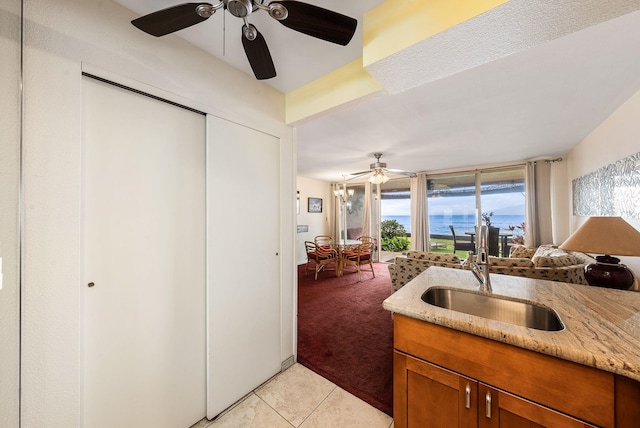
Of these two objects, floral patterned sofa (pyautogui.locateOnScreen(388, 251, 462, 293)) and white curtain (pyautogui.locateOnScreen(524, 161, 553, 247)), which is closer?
floral patterned sofa (pyautogui.locateOnScreen(388, 251, 462, 293))

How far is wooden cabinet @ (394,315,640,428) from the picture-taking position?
752 millimetres

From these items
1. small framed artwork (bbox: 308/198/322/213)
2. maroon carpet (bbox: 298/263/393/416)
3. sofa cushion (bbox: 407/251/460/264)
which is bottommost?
maroon carpet (bbox: 298/263/393/416)

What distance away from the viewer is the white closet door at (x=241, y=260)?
1.57m

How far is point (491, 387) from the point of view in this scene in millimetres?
929

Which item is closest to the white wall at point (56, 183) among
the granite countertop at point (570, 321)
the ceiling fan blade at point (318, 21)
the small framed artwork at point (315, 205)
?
the ceiling fan blade at point (318, 21)

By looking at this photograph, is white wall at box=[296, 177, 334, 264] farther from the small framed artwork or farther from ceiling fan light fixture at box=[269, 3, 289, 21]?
ceiling fan light fixture at box=[269, 3, 289, 21]

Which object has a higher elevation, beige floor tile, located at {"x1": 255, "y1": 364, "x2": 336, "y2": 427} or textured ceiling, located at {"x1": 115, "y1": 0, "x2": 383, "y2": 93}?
textured ceiling, located at {"x1": 115, "y1": 0, "x2": 383, "y2": 93}

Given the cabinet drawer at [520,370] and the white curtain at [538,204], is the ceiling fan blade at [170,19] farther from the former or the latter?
the white curtain at [538,204]

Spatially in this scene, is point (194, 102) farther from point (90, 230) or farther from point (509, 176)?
point (509, 176)

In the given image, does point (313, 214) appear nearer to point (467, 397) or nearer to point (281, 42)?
point (281, 42)

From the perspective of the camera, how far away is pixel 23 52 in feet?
3.12

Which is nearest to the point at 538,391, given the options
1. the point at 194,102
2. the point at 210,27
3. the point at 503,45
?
the point at 503,45

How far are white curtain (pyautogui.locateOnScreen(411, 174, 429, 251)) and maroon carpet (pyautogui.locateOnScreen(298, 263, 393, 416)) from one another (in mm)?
2010

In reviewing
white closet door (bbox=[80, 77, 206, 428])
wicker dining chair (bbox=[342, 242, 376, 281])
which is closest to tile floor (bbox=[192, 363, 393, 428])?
white closet door (bbox=[80, 77, 206, 428])
